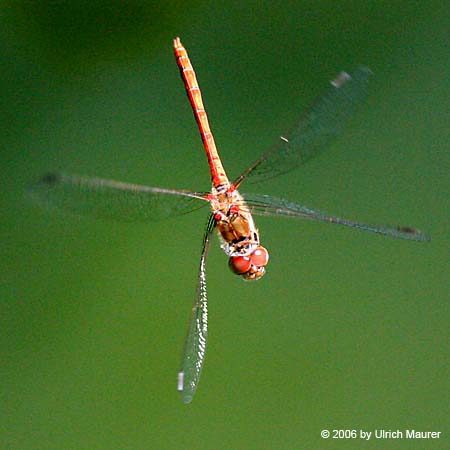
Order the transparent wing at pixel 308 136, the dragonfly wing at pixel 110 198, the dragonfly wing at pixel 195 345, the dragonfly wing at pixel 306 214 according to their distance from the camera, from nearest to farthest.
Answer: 1. the dragonfly wing at pixel 110 198
2. the dragonfly wing at pixel 306 214
3. the dragonfly wing at pixel 195 345
4. the transparent wing at pixel 308 136

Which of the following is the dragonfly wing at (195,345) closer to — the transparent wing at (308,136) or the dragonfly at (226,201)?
the dragonfly at (226,201)

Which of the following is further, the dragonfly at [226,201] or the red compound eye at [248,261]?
the red compound eye at [248,261]

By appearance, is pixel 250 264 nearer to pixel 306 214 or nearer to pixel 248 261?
pixel 248 261

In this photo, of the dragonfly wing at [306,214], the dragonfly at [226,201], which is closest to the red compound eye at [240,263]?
the dragonfly at [226,201]

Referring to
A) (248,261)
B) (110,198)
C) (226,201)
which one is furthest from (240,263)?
(110,198)

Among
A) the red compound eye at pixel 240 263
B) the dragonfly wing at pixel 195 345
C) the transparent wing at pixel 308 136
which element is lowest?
the dragonfly wing at pixel 195 345

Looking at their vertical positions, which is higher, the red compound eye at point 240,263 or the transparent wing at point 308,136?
the transparent wing at point 308,136

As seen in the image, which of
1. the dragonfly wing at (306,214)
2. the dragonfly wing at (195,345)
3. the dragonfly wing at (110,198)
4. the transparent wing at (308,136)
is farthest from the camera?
the transparent wing at (308,136)

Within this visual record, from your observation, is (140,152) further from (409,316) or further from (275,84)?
(409,316)
